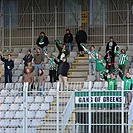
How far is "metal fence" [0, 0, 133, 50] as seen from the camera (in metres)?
34.9

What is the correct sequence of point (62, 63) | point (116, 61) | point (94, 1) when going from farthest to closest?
point (94, 1)
point (116, 61)
point (62, 63)

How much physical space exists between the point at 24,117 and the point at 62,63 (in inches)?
239

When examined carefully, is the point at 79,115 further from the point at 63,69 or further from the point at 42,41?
the point at 42,41

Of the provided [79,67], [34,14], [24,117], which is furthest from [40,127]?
[34,14]

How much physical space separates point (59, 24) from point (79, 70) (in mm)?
4148

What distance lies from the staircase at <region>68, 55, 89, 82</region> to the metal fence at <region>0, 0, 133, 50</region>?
201cm

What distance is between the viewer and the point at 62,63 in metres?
29.8

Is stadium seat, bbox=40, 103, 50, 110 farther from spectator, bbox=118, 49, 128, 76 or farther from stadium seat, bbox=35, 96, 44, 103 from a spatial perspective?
spectator, bbox=118, 49, 128, 76

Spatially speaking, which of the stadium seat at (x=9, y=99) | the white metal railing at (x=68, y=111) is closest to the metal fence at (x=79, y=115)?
the white metal railing at (x=68, y=111)

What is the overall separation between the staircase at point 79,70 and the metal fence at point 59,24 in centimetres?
A: 201

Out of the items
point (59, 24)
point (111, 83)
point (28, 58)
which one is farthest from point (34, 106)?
point (59, 24)

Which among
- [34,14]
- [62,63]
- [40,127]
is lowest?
[40,127]

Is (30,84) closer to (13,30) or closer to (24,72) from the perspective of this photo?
(24,72)

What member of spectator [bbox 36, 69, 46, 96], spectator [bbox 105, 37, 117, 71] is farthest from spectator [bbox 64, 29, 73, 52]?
spectator [bbox 36, 69, 46, 96]
